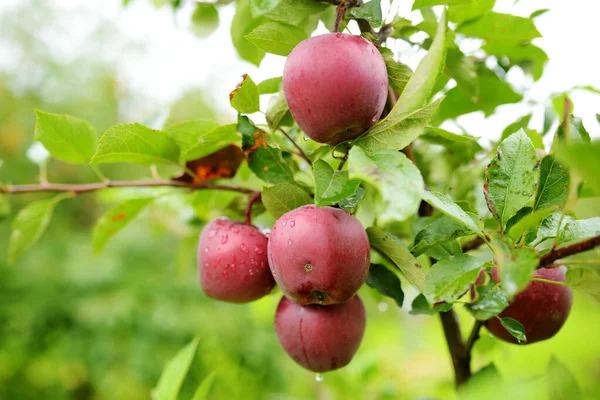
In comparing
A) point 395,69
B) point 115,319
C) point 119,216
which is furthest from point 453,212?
point 115,319

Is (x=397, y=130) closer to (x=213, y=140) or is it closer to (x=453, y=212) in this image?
(x=453, y=212)

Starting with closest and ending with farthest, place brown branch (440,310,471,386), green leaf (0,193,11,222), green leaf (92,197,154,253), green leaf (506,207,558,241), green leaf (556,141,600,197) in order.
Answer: green leaf (556,141,600,197) → green leaf (506,207,558,241) → brown branch (440,310,471,386) → green leaf (92,197,154,253) → green leaf (0,193,11,222)

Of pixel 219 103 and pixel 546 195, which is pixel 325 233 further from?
pixel 219 103

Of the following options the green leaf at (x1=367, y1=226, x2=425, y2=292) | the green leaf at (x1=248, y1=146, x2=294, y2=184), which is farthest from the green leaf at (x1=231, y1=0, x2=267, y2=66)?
the green leaf at (x1=367, y1=226, x2=425, y2=292)

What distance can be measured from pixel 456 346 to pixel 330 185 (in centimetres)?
31

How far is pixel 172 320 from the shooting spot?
2248mm

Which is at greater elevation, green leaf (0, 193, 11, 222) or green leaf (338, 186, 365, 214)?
green leaf (338, 186, 365, 214)

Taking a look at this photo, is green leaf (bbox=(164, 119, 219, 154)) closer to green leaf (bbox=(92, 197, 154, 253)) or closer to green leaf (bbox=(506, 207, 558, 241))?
green leaf (bbox=(92, 197, 154, 253))

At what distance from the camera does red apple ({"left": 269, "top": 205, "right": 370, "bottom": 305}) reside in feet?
1.43

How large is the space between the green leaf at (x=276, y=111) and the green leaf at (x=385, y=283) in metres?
0.19

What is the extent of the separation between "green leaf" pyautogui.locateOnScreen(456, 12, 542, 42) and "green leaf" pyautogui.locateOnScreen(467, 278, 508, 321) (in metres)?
0.33

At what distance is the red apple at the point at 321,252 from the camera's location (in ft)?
1.43

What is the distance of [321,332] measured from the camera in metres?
0.52

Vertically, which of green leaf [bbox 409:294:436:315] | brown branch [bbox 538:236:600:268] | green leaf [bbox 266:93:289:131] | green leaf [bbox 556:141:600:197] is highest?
green leaf [bbox 556:141:600:197]
